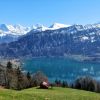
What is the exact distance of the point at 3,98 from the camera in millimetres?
22219

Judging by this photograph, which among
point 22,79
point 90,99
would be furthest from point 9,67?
point 90,99

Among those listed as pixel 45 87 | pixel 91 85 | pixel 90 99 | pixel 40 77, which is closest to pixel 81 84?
pixel 91 85

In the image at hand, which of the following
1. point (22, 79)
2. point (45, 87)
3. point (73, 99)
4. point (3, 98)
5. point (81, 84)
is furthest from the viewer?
point (81, 84)

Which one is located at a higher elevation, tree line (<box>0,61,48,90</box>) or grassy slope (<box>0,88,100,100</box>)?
grassy slope (<box>0,88,100,100</box>)

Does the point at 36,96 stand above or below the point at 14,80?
above

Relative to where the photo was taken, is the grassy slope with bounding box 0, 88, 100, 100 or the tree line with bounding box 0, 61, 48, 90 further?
the tree line with bounding box 0, 61, 48, 90

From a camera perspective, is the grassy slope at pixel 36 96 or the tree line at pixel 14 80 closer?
the grassy slope at pixel 36 96

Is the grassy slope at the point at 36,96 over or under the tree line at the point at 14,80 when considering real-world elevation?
over

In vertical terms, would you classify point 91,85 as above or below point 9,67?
below

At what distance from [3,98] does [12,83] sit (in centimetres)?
10232

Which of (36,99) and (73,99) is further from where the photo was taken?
(73,99)

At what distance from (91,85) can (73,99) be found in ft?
409

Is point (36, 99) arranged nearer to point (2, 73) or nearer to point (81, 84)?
point (2, 73)

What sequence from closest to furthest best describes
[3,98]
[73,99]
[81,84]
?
[3,98], [73,99], [81,84]
